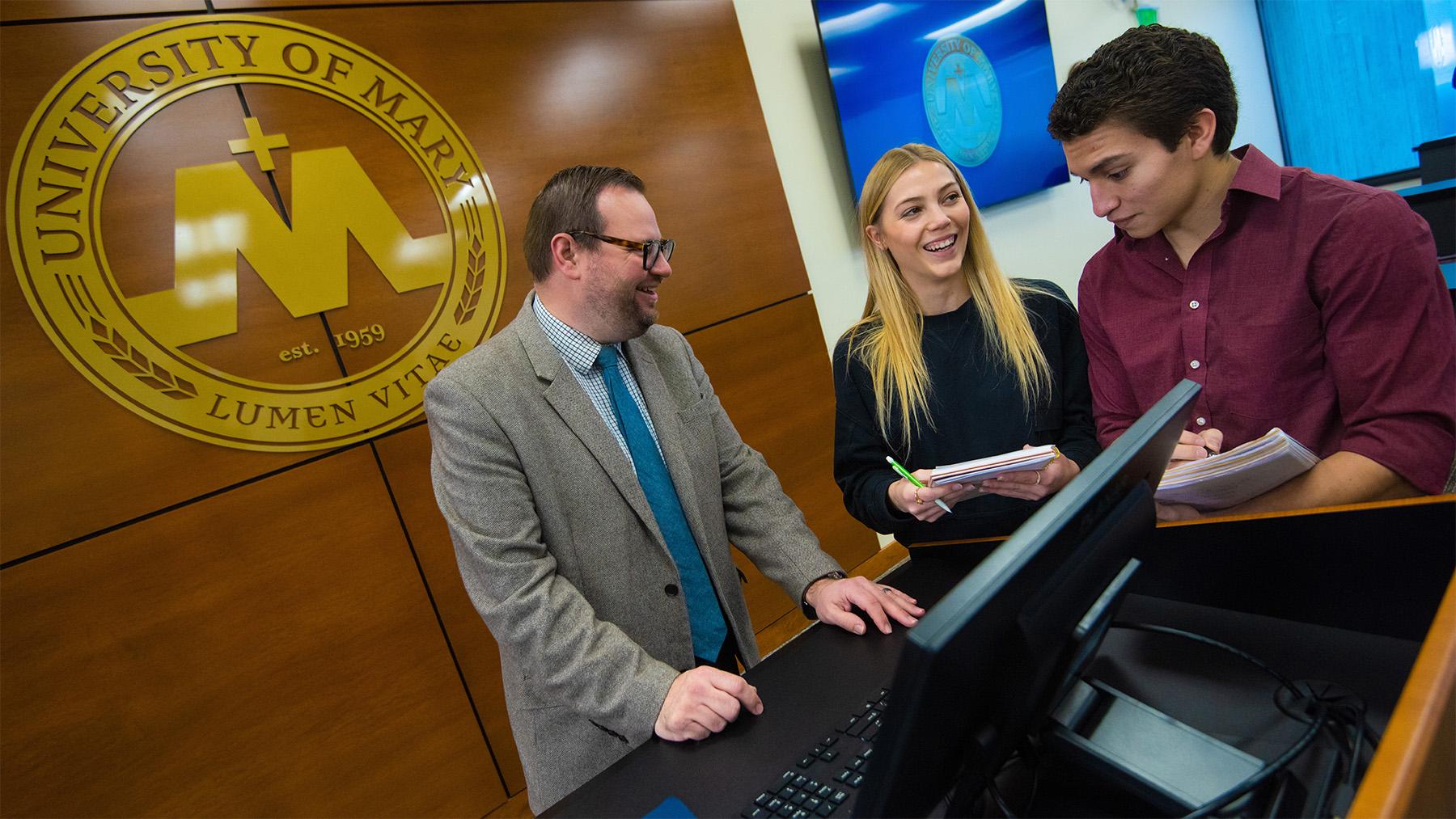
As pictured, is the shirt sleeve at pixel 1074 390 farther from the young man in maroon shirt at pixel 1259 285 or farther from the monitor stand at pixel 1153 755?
the monitor stand at pixel 1153 755

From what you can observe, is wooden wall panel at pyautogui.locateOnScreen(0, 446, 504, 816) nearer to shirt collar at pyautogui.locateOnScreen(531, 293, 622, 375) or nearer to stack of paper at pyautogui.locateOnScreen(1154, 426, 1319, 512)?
shirt collar at pyautogui.locateOnScreen(531, 293, 622, 375)

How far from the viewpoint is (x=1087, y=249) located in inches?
202

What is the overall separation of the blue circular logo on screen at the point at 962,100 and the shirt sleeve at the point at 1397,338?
9.94ft

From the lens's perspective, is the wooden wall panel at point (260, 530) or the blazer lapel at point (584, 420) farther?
the wooden wall panel at point (260, 530)

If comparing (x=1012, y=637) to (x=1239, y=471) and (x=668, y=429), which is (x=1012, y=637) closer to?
(x=1239, y=471)

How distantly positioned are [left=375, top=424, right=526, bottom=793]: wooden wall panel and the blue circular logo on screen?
311 centimetres

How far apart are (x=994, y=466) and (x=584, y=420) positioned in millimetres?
778

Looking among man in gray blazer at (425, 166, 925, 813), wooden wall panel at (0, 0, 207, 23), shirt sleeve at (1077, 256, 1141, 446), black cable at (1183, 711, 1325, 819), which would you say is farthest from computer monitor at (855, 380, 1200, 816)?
wooden wall panel at (0, 0, 207, 23)

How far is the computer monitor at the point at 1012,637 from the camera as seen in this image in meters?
0.59

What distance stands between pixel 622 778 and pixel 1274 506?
47.6 inches

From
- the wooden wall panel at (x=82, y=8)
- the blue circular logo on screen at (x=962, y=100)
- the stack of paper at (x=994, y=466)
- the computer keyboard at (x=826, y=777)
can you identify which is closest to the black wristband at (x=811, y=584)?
the stack of paper at (x=994, y=466)

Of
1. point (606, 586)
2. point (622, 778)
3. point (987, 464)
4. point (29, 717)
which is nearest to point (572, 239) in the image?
point (606, 586)

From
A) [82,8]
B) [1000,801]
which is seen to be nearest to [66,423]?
[82,8]

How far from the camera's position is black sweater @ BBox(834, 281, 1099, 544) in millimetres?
1872
